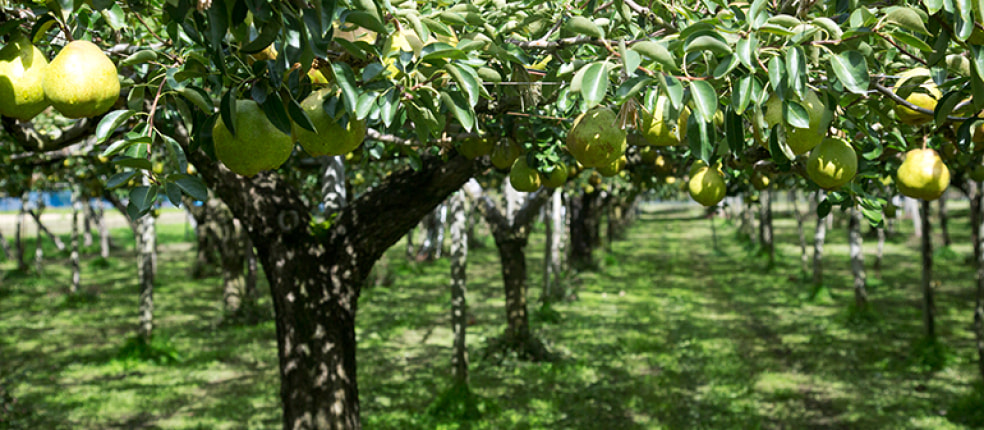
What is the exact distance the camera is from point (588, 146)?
6.16 ft

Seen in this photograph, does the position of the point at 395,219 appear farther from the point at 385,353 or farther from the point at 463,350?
the point at 385,353

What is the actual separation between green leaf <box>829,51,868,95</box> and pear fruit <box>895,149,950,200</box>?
3.55 feet

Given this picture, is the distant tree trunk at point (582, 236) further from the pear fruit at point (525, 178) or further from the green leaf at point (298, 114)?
the green leaf at point (298, 114)

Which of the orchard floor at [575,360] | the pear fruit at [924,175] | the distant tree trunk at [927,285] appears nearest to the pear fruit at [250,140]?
the pear fruit at [924,175]

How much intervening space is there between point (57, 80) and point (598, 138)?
1.29m

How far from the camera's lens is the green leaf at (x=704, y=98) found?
1.45m

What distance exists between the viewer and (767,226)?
19.0 m

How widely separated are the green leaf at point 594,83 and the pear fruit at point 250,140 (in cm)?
66

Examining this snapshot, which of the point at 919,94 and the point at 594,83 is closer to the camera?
the point at 594,83

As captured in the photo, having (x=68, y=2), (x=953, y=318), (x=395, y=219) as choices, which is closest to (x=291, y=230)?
(x=395, y=219)

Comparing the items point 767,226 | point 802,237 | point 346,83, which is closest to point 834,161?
point 346,83

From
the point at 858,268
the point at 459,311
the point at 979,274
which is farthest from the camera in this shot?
the point at 858,268

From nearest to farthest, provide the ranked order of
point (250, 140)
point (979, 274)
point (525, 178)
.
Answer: point (250, 140) < point (525, 178) < point (979, 274)

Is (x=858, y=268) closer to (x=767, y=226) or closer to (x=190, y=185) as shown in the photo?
(x=767, y=226)
